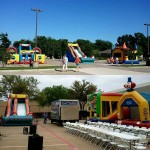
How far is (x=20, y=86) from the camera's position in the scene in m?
58.8

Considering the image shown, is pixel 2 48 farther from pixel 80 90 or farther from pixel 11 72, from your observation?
pixel 80 90

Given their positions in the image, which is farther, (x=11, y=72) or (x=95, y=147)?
(x=11, y=72)

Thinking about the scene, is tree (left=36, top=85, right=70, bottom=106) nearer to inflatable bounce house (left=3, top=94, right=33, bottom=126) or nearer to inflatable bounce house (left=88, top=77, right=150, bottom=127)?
inflatable bounce house (left=3, top=94, right=33, bottom=126)

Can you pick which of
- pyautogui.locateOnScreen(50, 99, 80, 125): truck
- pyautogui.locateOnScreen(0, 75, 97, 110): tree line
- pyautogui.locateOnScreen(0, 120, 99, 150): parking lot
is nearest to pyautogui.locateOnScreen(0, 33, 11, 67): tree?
pyautogui.locateOnScreen(50, 99, 80, 125): truck

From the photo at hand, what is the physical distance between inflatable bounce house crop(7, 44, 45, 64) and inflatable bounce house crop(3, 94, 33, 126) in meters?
4.06

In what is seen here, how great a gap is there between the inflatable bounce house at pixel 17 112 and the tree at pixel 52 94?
25.7 meters

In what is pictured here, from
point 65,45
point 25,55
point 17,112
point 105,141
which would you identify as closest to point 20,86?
point 25,55

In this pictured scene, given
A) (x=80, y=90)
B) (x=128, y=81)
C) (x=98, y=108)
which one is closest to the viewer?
(x=128, y=81)

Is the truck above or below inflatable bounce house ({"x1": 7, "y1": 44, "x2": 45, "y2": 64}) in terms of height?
below

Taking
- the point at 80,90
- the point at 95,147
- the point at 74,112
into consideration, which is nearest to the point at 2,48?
the point at 74,112

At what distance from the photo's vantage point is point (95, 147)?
43.5 ft

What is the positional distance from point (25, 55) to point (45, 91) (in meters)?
27.4

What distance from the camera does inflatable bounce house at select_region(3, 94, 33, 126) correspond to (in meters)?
→ 27.6

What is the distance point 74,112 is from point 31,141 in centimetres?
1885
